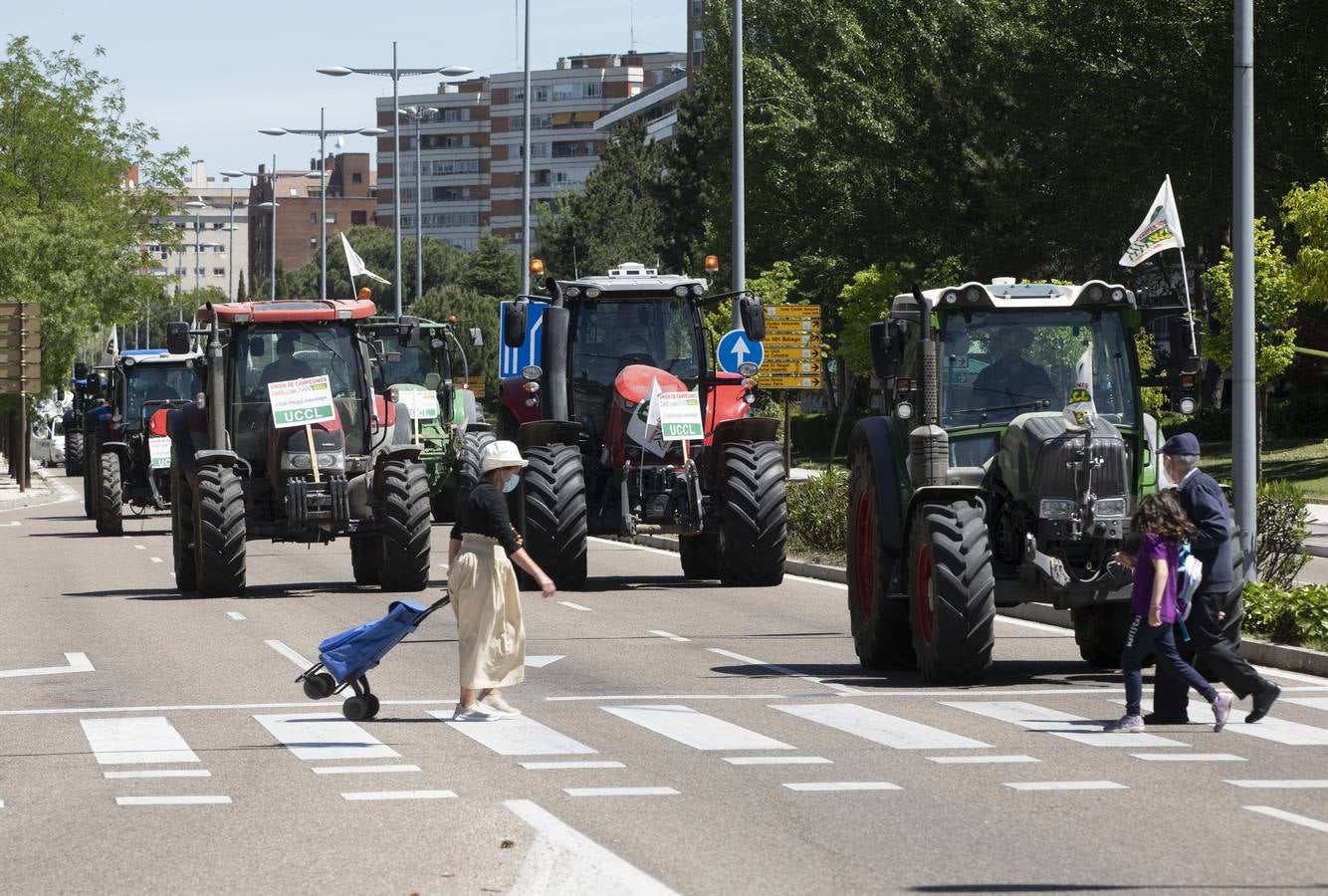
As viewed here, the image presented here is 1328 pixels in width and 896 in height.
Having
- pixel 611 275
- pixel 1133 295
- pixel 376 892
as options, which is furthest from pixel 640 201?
pixel 376 892

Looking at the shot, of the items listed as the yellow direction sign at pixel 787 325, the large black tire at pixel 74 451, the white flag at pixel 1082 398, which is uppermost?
the yellow direction sign at pixel 787 325

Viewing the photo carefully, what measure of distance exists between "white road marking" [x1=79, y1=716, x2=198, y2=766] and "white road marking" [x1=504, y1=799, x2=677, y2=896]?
3.12m

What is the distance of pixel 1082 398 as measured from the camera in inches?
589

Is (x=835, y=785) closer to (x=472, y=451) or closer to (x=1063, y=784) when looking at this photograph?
(x=1063, y=784)

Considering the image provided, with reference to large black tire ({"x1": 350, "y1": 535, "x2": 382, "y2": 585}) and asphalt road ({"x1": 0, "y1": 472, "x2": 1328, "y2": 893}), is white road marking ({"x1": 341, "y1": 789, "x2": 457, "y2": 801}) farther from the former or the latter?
large black tire ({"x1": 350, "y1": 535, "x2": 382, "y2": 585})

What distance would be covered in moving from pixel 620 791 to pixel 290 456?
43.9 ft

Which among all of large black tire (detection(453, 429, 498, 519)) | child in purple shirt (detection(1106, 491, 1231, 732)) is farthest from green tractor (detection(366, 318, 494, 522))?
child in purple shirt (detection(1106, 491, 1231, 732))

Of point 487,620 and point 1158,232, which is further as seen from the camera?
point 1158,232

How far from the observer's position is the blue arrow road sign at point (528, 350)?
89.5 feet

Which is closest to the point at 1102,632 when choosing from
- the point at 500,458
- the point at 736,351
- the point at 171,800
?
the point at 500,458

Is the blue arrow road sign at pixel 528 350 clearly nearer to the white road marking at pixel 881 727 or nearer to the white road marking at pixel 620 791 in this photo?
the white road marking at pixel 881 727

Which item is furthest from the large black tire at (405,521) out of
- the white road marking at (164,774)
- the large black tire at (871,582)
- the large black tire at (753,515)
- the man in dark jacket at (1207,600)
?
the white road marking at (164,774)

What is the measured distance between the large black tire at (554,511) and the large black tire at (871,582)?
6.06m

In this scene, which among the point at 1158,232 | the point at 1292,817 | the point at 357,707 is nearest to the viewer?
the point at 1292,817
